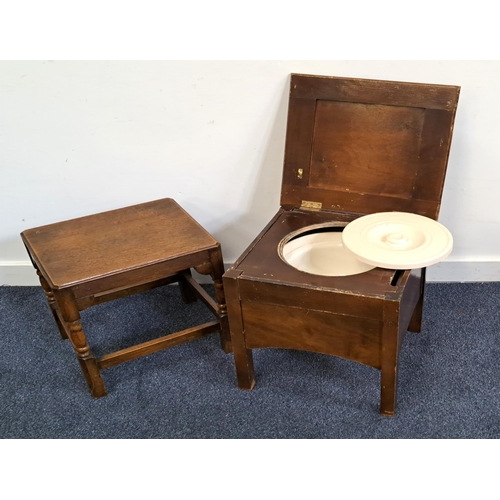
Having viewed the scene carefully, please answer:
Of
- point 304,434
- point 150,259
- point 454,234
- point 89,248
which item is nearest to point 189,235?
point 150,259

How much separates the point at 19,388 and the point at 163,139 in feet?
2.90

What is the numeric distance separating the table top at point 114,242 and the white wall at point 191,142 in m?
0.20

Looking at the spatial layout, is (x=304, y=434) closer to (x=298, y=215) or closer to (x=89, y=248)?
(x=298, y=215)

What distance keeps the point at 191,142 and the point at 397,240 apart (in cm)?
76

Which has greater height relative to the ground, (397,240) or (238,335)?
(397,240)

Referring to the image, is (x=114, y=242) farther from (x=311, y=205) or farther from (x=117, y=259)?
(x=311, y=205)

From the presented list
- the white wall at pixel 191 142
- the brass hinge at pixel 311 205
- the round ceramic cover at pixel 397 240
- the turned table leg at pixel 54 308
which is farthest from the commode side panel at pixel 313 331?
A: the turned table leg at pixel 54 308

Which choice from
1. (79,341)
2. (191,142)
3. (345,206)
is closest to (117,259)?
(79,341)

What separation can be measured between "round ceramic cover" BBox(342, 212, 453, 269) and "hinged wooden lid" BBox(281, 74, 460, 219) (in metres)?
0.09

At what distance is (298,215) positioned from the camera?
1.62m

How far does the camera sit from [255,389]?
1586 mm

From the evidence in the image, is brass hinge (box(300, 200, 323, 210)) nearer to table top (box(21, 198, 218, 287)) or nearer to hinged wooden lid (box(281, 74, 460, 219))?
hinged wooden lid (box(281, 74, 460, 219))

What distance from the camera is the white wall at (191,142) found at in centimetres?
163

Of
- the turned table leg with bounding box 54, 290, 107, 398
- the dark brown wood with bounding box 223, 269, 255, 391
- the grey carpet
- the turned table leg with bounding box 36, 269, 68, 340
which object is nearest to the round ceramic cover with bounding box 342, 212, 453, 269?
the dark brown wood with bounding box 223, 269, 255, 391
